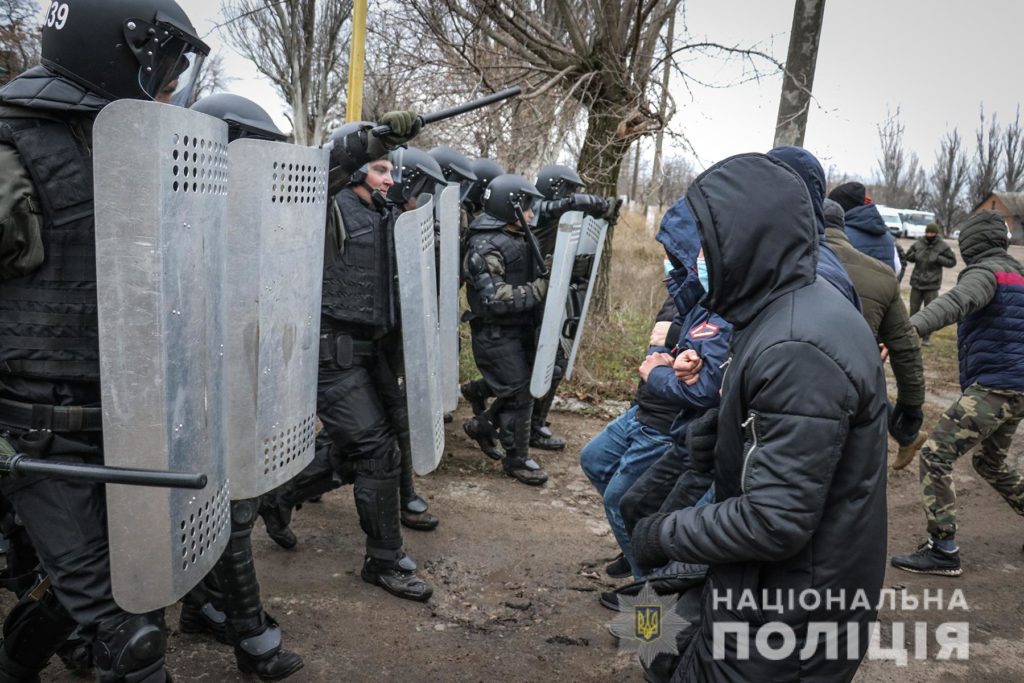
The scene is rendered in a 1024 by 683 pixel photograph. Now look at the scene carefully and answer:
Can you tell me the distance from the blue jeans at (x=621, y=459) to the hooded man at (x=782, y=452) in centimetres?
124

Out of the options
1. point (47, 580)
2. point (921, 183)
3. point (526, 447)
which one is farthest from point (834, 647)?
point (921, 183)

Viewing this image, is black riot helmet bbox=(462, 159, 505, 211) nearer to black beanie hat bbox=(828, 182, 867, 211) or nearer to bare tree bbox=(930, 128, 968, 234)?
black beanie hat bbox=(828, 182, 867, 211)

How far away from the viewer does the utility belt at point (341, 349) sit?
3.48 metres

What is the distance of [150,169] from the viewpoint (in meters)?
1.73

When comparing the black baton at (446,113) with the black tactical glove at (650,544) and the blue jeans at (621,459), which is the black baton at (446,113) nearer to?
the blue jeans at (621,459)

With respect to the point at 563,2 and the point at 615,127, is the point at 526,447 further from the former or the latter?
the point at 563,2

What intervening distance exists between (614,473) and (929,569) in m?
2.10

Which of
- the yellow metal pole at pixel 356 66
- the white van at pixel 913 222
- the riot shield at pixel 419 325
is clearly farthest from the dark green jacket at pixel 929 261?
the white van at pixel 913 222

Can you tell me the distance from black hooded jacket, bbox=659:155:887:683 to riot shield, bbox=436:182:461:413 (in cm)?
204

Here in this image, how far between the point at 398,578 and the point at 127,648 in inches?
69.5

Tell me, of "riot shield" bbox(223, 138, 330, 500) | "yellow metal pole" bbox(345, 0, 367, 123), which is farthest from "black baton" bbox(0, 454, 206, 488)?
"yellow metal pole" bbox(345, 0, 367, 123)

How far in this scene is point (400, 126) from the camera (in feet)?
9.36

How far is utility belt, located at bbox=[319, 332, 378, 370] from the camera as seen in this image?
3477 mm

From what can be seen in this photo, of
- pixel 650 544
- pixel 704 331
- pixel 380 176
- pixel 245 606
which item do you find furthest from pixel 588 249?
pixel 650 544
